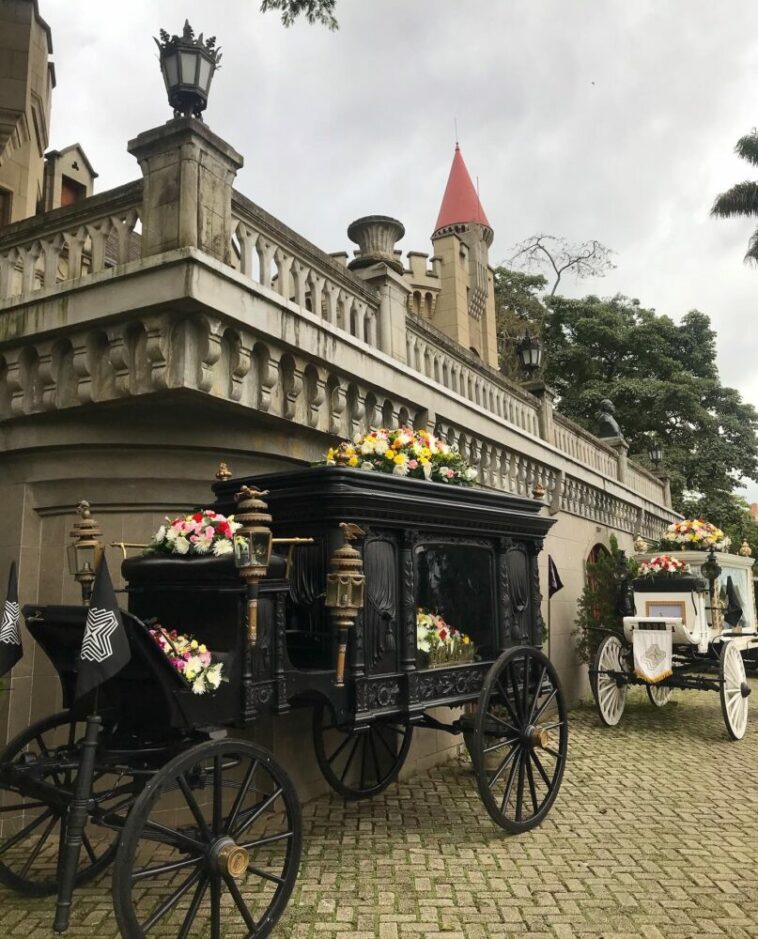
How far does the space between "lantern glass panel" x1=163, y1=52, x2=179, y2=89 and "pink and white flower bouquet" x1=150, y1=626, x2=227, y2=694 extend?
3.79 m

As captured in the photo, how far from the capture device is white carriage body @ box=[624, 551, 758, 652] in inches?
350

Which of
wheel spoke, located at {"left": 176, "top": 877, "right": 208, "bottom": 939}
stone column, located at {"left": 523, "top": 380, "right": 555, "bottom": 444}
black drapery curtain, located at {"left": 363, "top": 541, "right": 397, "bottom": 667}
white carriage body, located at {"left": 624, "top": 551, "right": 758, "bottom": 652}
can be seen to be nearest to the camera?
wheel spoke, located at {"left": 176, "top": 877, "right": 208, "bottom": 939}

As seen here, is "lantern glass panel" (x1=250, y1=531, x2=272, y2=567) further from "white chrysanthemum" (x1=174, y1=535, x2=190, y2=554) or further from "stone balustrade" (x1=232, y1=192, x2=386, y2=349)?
"stone balustrade" (x1=232, y1=192, x2=386, y2=349)

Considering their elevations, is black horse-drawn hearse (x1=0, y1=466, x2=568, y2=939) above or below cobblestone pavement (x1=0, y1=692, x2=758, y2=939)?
above

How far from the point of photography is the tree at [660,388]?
85.3 ft

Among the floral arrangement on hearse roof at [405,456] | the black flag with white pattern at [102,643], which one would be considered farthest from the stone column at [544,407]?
the black flag with white pattern at [102,643]

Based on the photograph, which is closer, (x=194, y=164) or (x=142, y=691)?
(x=142, y=691)

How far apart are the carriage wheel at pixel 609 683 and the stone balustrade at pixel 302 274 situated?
4966mm

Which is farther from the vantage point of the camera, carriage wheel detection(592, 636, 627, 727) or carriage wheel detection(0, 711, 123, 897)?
carriage wheel detection(592, 636, 627, 727)

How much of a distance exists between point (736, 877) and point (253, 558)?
355 centimetres

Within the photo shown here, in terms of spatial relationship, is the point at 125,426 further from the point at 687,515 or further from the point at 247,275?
the point at 687,515

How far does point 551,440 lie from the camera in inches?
454

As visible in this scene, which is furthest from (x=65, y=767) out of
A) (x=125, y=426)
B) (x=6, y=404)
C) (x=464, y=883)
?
(x=6, y=404)

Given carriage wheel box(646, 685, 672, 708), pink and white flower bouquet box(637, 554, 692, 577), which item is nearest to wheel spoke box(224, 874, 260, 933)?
pink and white flower bouquet box(637, 554, 692, 577)
